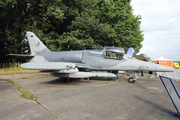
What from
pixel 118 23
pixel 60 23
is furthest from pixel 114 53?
pixel 118 23

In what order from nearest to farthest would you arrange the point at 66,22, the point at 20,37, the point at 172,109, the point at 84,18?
the point at 172,109
the point at 20,37
the point at 84,18
the point at 66,22

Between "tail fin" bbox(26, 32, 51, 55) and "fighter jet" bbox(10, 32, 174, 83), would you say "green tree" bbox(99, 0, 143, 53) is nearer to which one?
"fighter jet" bbox(10, 32, 174, 83)

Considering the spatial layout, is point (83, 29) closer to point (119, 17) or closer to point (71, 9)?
point (71, 9)

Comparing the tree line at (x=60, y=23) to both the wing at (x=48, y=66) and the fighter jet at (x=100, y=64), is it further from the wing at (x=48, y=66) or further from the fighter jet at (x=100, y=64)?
the wing at (x=48, y=66)

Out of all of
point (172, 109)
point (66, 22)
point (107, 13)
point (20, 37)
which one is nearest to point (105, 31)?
point (107, 13)

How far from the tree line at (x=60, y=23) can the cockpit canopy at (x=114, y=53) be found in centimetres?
1012

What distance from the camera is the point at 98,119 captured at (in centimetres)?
292

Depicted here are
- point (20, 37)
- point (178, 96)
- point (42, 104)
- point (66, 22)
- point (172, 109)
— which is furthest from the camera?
point (66, 22)

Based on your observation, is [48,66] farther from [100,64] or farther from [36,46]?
[36,46]

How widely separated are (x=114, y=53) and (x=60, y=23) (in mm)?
16556

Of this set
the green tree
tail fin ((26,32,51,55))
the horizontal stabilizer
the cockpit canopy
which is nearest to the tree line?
the green tree

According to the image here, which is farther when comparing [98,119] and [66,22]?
[66,22]

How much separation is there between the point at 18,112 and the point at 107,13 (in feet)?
84.2

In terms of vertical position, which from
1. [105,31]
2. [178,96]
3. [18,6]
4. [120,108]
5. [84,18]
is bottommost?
[120,108]
